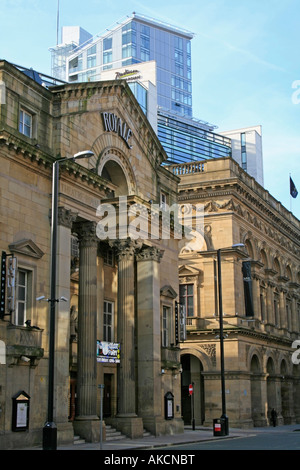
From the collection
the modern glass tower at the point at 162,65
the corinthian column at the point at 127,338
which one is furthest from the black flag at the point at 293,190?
the modern glass tower at the point at 162,65

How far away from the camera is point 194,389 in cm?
5412

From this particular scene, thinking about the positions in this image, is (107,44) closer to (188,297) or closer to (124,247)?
(188,297)

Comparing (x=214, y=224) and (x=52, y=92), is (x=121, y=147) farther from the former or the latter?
(x=214, y=224)

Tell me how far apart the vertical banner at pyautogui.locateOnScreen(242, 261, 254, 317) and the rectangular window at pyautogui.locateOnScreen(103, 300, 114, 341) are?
711 inches

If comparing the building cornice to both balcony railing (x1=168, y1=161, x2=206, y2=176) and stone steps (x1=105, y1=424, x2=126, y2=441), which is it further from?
balcony railing (x1=168, y1=161, x2=206, y2=176)

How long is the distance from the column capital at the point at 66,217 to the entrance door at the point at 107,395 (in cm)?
1051

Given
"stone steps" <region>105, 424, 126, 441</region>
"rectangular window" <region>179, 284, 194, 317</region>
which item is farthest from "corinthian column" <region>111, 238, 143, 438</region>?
"rectangular window" <region>179, 284, 194, 317</region>

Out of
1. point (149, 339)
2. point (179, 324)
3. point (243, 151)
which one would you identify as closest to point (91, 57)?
point (243, 151)

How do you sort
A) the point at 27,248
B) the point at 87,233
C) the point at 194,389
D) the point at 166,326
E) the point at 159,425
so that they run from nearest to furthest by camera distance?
the point at 27,248 < the point at 87,233 < the point at 159,425 < the point at 166,326 < the point at 194,389

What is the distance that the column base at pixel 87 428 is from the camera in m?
29.8

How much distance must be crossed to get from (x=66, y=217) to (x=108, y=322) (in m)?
9.11

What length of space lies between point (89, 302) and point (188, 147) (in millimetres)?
115948

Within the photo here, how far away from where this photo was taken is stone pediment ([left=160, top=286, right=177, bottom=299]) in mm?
39094

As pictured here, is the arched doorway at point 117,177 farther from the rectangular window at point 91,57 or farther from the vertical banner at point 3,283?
the rectangular window at point 91,57
